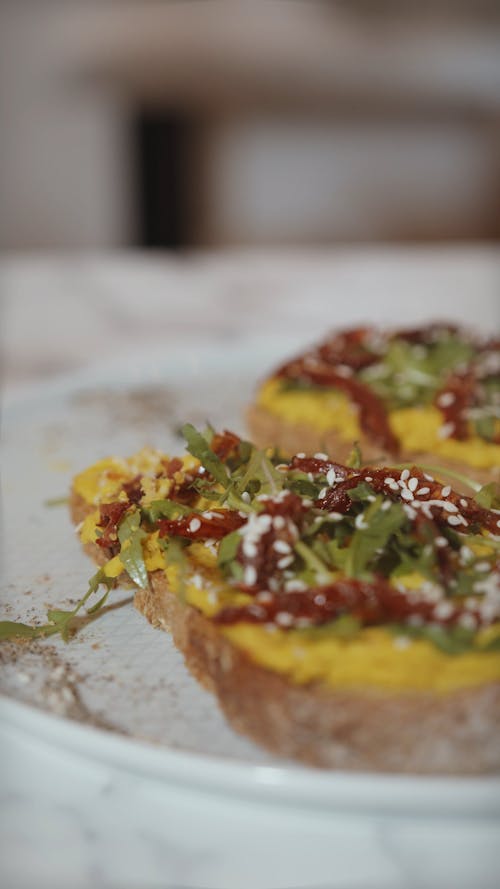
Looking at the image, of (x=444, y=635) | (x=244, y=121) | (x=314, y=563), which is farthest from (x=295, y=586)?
(x=244, y=121)

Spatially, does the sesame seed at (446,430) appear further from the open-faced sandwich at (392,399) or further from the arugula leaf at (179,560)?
the arugula leaf at (179,560)

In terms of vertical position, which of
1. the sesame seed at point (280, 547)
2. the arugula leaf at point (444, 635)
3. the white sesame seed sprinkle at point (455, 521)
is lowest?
the arugula leaf at point (444, 635)

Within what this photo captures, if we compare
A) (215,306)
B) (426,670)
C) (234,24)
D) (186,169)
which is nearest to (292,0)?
(234,24)

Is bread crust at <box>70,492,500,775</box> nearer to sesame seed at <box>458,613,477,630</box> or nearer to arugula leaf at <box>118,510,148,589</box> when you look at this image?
sesame seed at <box>458,613,477,630</box>

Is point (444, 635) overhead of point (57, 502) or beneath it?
overhead

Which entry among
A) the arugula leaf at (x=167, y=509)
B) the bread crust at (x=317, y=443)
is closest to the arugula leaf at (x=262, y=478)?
the arugula leaf at (x=167, y=509)

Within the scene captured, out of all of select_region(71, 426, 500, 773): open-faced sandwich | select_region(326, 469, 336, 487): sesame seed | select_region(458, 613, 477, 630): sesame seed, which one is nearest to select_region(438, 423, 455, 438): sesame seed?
select_region(71, 426, 500, 773): open-faced sandwich

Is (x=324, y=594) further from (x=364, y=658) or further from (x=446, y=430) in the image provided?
(x=446, y=430)
